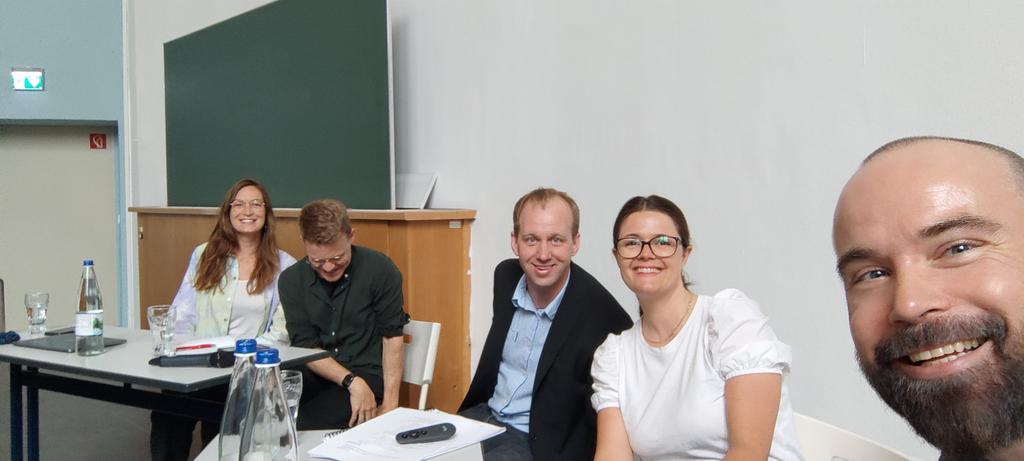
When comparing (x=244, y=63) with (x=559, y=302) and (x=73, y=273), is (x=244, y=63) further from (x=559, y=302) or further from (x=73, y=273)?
(x=559, y=302)

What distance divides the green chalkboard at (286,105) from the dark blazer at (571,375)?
6.96ft

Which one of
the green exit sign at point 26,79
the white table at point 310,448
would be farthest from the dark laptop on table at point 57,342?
the green exit sign at point 26,79

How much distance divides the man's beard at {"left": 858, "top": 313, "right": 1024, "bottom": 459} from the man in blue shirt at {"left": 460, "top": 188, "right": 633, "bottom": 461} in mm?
1434

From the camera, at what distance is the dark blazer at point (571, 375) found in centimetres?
222

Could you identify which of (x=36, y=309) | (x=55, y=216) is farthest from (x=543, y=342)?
(x=55, y=216)

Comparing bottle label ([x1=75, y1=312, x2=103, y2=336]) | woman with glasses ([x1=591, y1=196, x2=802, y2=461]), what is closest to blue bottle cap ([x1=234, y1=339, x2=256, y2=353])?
woman with glasses ([x1=591, y1=196, x2=802, y2=461])

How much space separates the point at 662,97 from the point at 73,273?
6.32 meters

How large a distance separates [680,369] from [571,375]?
0.50 m

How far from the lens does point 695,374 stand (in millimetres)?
1764

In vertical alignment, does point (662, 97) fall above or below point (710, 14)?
below

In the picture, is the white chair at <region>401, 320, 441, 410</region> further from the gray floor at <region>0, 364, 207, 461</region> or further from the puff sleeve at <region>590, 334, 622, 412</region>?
the gray floor at <region>0, 364, 207, 461</region>

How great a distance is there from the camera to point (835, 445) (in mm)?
1664

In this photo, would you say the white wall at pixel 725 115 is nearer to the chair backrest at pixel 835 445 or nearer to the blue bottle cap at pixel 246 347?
the chair backrest at pixel 835 445

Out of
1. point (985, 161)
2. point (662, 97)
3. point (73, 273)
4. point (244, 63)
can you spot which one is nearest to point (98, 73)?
point (73, 273)
